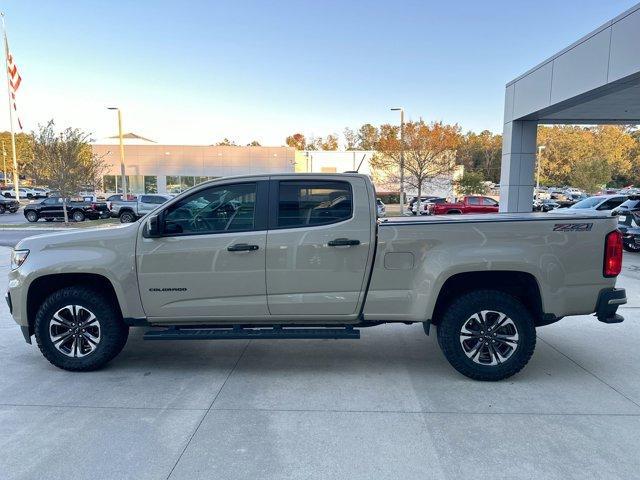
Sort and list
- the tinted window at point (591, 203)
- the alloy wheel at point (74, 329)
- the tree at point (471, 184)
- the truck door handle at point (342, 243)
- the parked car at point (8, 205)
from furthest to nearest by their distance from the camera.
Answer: the tree at point (471, 184), the parked car at point (8, 205), the tinted window at point (591, 203), the alloy wheel at point (74, 329), the truck door handle at point (342, 243)

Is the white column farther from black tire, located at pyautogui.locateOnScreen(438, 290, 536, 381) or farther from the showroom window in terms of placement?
the showroom window

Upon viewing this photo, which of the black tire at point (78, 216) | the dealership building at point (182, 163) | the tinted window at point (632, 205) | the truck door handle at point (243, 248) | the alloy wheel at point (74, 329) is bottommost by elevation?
the black tire at point (78, 216)

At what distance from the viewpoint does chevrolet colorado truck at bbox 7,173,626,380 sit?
4109 mm

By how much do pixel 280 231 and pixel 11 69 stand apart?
3766 centimetres

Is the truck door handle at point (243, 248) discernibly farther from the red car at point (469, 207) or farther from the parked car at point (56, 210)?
the parked car at point (56, 210)

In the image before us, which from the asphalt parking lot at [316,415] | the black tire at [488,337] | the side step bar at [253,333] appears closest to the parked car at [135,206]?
the asphalt parking lot at [316,415]

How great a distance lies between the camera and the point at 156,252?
4.26m

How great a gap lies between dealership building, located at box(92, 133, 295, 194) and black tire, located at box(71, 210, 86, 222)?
2051cm

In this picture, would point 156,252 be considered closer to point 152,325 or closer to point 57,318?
point 152,325

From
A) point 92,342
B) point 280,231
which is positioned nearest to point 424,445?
point 280,231

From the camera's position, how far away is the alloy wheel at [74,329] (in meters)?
4.39

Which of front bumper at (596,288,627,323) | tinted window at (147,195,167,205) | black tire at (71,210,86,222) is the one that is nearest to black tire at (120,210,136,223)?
tinted window at (147,195,167,205)

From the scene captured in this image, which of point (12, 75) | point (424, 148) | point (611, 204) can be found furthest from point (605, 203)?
point (12, 75)

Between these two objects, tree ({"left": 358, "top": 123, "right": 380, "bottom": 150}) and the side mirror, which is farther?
tree ({"left": 358, "top": 123, "right": 380, "bottom": 150})
